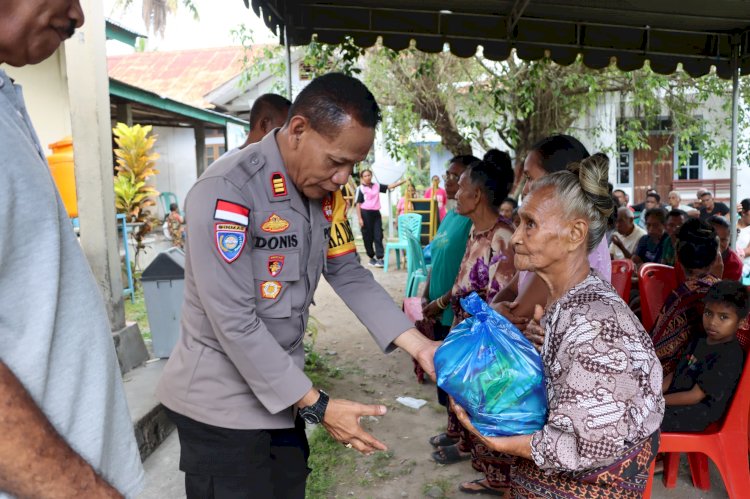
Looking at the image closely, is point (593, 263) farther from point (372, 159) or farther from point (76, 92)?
point (372, 159)

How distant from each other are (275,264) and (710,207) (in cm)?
931

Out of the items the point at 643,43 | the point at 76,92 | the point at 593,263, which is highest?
the point at 643,43

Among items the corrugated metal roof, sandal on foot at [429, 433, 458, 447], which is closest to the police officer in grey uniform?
sandal on foot at [429, 433, 458, 447]

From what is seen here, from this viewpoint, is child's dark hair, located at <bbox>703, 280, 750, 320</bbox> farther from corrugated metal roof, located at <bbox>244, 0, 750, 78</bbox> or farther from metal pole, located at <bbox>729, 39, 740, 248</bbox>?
metal pole, located at <bbox>729, 39, 740, 248</bbox>

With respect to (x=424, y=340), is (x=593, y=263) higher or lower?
higher

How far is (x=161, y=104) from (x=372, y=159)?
872cm

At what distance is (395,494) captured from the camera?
3.40 meters

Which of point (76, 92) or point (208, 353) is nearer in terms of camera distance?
point (208, 353)

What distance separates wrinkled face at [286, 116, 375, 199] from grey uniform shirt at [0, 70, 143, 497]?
87 centimetres

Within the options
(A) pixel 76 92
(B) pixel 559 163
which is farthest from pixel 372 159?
(B) pixel 559 163

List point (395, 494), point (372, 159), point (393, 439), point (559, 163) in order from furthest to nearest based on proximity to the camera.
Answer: point (372, 159)
point (393, 439)
point (395, 494)
point (559, 163)

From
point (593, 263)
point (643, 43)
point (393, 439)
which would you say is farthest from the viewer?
point (643, 43)

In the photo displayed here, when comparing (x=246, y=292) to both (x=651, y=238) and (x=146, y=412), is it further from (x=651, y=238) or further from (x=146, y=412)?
(x=651, y=238)

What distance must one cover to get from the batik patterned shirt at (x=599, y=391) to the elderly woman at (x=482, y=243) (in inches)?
59.3
